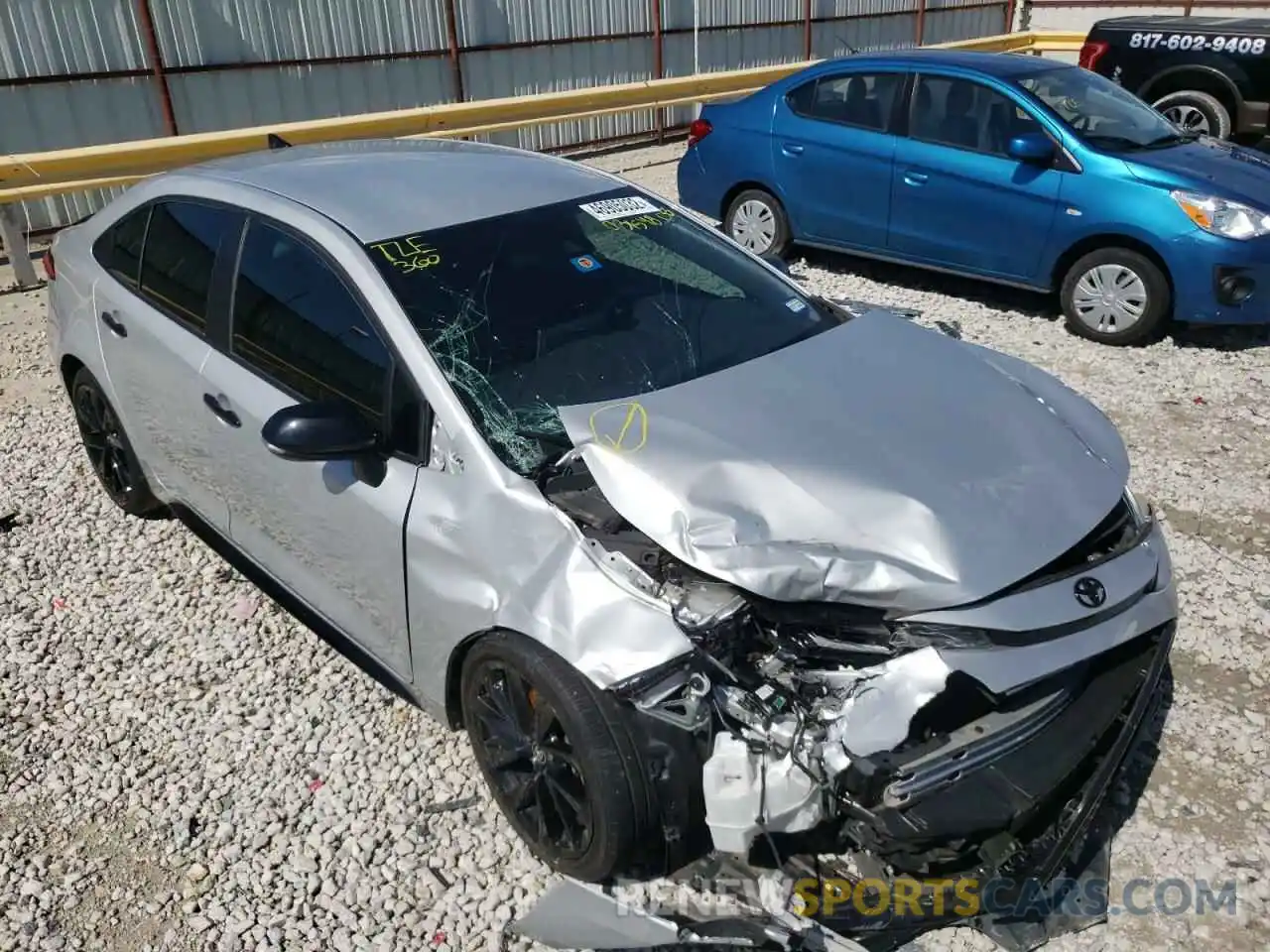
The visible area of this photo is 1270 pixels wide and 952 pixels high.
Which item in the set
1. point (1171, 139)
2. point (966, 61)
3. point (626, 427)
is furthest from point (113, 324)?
point (1171, 139)

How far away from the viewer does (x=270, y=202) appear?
3.50 metres

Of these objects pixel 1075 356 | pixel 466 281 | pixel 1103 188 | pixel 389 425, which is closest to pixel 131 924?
pixel 389 425

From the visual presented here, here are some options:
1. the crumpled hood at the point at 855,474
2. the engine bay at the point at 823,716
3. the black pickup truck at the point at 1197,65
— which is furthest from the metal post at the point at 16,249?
the black pickup truck at the point at 1197,65

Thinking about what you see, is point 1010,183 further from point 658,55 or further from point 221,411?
point 658,55

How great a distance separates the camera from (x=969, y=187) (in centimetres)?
675

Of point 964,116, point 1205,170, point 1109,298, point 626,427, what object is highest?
point 964,116

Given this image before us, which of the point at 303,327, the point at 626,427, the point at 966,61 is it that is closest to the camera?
the point at 626,427

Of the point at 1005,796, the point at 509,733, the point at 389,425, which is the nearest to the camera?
the point at 1005,796

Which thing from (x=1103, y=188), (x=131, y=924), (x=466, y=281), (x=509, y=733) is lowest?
(x=131, y=924)

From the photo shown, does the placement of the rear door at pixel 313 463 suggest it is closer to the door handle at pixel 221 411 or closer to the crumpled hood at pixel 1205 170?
the door handle at pixel 221 411

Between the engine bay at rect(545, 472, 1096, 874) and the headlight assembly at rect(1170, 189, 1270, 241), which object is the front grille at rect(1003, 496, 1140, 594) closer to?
the engine bay at rect(545, 472, 1096, 874)

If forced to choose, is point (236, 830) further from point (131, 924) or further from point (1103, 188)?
point (1103, 188)

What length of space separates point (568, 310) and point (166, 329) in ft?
5.37

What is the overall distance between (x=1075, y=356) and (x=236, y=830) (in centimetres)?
544
